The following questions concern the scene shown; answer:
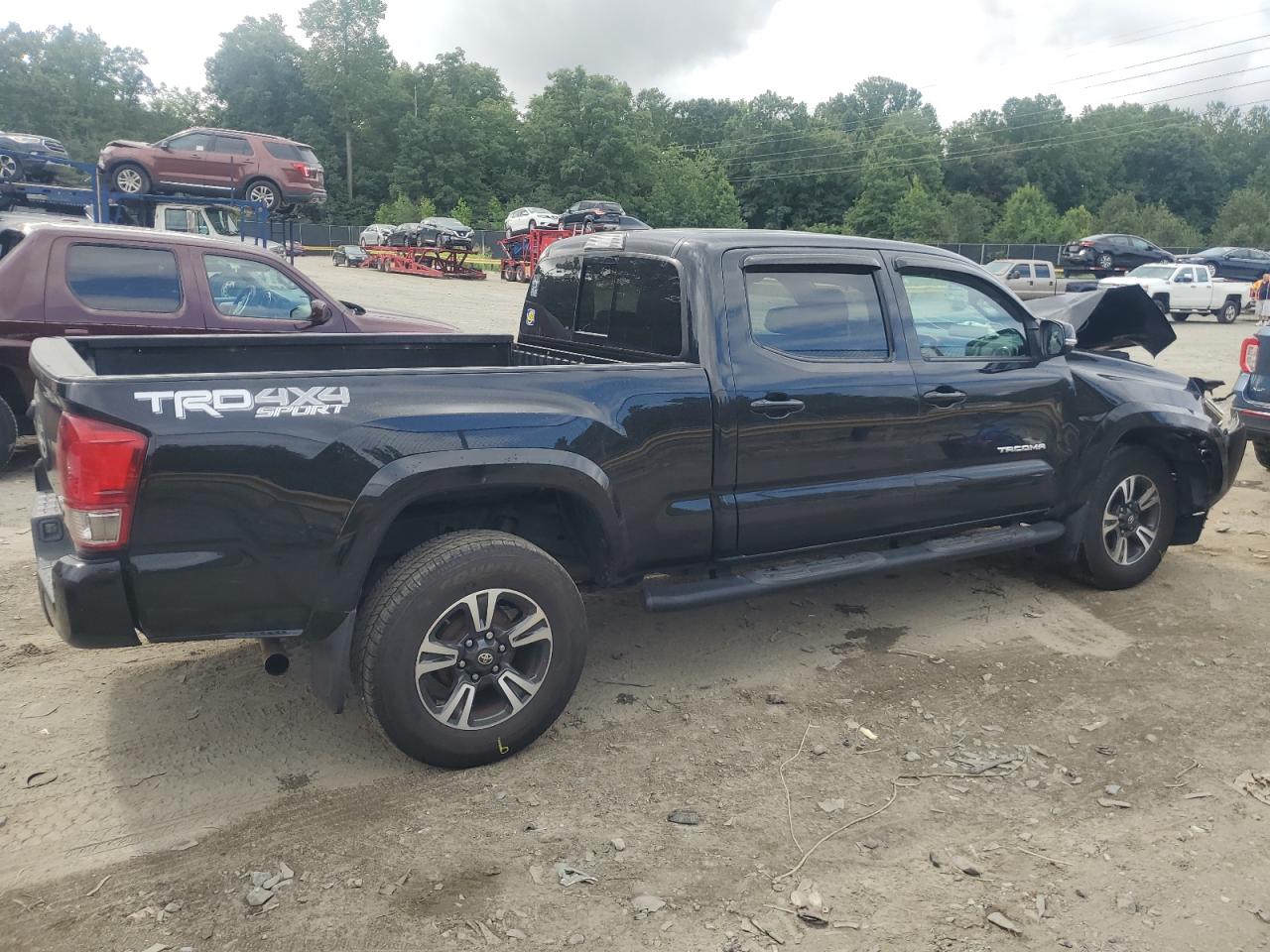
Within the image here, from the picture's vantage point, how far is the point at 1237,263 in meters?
34.3

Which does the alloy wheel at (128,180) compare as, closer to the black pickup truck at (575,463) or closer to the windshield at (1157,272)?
the black pickup truck at (575,463)

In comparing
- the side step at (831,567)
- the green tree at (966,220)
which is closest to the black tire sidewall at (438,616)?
the side step at (831,567)

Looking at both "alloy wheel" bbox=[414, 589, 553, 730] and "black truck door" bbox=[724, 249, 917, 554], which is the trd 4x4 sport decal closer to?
"alloy wheel" bbox=[414, 589, 553, 730]

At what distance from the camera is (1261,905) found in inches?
107

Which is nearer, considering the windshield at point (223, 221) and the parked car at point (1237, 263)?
the windshield at point (223, 221)

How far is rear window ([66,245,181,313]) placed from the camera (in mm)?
6969

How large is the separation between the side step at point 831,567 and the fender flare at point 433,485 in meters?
0.50

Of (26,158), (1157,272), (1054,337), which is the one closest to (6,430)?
(1054,337)

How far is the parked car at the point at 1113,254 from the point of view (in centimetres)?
3559

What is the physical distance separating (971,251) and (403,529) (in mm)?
51214

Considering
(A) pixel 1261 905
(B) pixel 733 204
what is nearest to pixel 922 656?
(A) pixel 1261 905

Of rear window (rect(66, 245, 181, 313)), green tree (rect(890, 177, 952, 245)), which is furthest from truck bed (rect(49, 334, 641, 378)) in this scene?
green tree (rect(890, 177, 952, 245))

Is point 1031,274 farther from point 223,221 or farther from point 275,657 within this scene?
point 275,657

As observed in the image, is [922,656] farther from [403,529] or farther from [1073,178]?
[1073,178]
